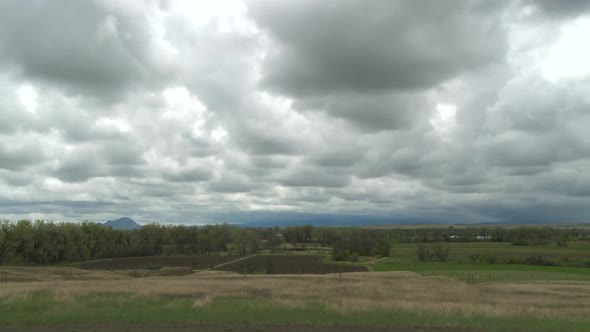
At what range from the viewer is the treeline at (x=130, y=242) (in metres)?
104

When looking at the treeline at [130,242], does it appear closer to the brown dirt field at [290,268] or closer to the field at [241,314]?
the brown dirt field at [290,268]

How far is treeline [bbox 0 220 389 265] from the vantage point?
10412 cm

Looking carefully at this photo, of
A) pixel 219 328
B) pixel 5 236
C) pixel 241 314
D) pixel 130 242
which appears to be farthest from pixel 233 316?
pixel 130 242

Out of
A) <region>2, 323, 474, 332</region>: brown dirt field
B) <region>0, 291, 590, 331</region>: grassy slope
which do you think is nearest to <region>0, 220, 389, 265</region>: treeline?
<region>0, 291, 590, 331</region>: grassy slope

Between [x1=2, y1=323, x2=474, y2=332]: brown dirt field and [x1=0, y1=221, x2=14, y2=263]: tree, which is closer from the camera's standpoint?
[x1=2, y1=323, x2=474, y2=332]: brown dirt field

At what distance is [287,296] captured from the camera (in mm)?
30391

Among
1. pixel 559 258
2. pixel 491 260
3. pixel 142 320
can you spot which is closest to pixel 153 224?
pixel 491 260

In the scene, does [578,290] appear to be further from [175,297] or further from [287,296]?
[175,297]

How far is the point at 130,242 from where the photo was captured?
144875 millimetres

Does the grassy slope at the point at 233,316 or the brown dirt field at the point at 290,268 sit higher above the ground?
the grassy slope at the point at 233,316

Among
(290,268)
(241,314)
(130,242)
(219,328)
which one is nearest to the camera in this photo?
(219,328)

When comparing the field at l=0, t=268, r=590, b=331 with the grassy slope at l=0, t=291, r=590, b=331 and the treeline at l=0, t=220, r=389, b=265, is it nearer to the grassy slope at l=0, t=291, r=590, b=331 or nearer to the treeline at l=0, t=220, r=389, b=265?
the grassy slope at l=0, t=291, r=590, b=331

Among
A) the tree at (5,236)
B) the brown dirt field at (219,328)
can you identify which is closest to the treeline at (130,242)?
the tree at (5,236)

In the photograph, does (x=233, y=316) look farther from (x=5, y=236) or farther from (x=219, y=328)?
(x=5, y=236)
